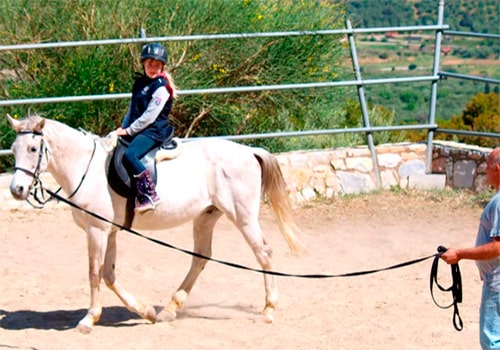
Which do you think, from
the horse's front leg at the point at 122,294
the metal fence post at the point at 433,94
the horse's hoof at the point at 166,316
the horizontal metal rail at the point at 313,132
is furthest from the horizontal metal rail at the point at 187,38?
the horse's hoof at the point at 166,316

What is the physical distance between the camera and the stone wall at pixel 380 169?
11219mm

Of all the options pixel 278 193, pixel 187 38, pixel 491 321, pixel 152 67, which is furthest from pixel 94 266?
pixel 187 38

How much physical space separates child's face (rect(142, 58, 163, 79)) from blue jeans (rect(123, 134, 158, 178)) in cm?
46

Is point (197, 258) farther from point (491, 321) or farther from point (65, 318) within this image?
point (491, 321)

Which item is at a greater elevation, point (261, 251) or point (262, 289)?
point (261, 251)

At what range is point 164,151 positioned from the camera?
23.4 ft

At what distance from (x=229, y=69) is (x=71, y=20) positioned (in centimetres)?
204

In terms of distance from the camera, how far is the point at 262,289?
8164 mm

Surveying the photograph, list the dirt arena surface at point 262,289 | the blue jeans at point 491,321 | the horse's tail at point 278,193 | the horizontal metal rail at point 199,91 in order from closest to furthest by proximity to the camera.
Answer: the blue jeans at point 491,321, the dirt arena surface at point 262,289, the horse's tail at point 278,193, the horizontal metal rail at point 199,91

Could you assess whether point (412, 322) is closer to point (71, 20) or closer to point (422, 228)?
point (422, 228)

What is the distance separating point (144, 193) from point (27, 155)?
906 mm

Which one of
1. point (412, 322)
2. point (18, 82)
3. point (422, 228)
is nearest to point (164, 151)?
point (412, 322)

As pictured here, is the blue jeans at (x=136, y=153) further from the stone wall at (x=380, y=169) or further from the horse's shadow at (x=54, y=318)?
the stone wall at (x=380, y=169)

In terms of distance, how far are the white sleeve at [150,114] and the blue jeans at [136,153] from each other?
0.07 meters
